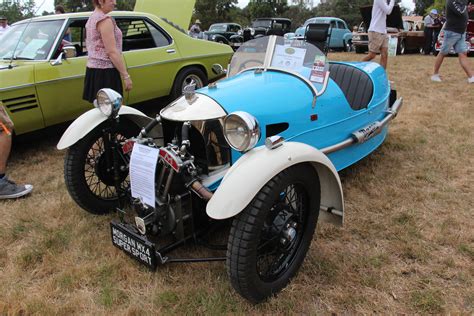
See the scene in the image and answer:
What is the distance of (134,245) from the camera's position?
2311mm

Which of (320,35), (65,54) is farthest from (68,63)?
(320,35)

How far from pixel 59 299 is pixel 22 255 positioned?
0.58 metres

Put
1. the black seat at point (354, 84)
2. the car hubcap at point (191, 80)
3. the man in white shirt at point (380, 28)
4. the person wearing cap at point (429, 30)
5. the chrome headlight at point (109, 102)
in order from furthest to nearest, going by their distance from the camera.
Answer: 1. the person wearing cap at point (429, 30)
2. the man in white shirt at point (380, 28)
3. the car hubcap at point (191, 80)
4. the black seat at point (354, 84)
5. the chrome headlight at point (109, 102)

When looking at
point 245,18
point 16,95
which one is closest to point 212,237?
point 16,95

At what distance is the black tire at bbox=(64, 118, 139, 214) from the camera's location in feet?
9.33

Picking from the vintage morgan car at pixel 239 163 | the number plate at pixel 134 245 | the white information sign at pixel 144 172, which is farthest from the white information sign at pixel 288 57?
the number plate at pixel 134 245

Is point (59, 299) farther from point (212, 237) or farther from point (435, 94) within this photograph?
point (435, 94)

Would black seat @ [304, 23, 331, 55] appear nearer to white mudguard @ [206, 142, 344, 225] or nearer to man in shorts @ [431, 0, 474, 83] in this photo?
white mudguard @ [206, 142, 344, 225]

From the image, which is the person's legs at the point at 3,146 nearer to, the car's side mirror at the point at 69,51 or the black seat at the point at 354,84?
the car's side mirror at the point at 69,51

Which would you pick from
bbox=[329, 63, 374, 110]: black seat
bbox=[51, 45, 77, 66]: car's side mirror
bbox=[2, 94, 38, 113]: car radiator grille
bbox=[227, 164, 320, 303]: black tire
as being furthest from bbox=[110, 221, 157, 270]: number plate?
bbox=[51, 45, 77, 66]: car's side mirror

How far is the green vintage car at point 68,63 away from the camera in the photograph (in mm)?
4273

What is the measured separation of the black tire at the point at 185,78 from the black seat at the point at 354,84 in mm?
2493

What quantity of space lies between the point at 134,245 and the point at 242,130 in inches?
37.8

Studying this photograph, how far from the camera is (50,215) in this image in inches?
125
